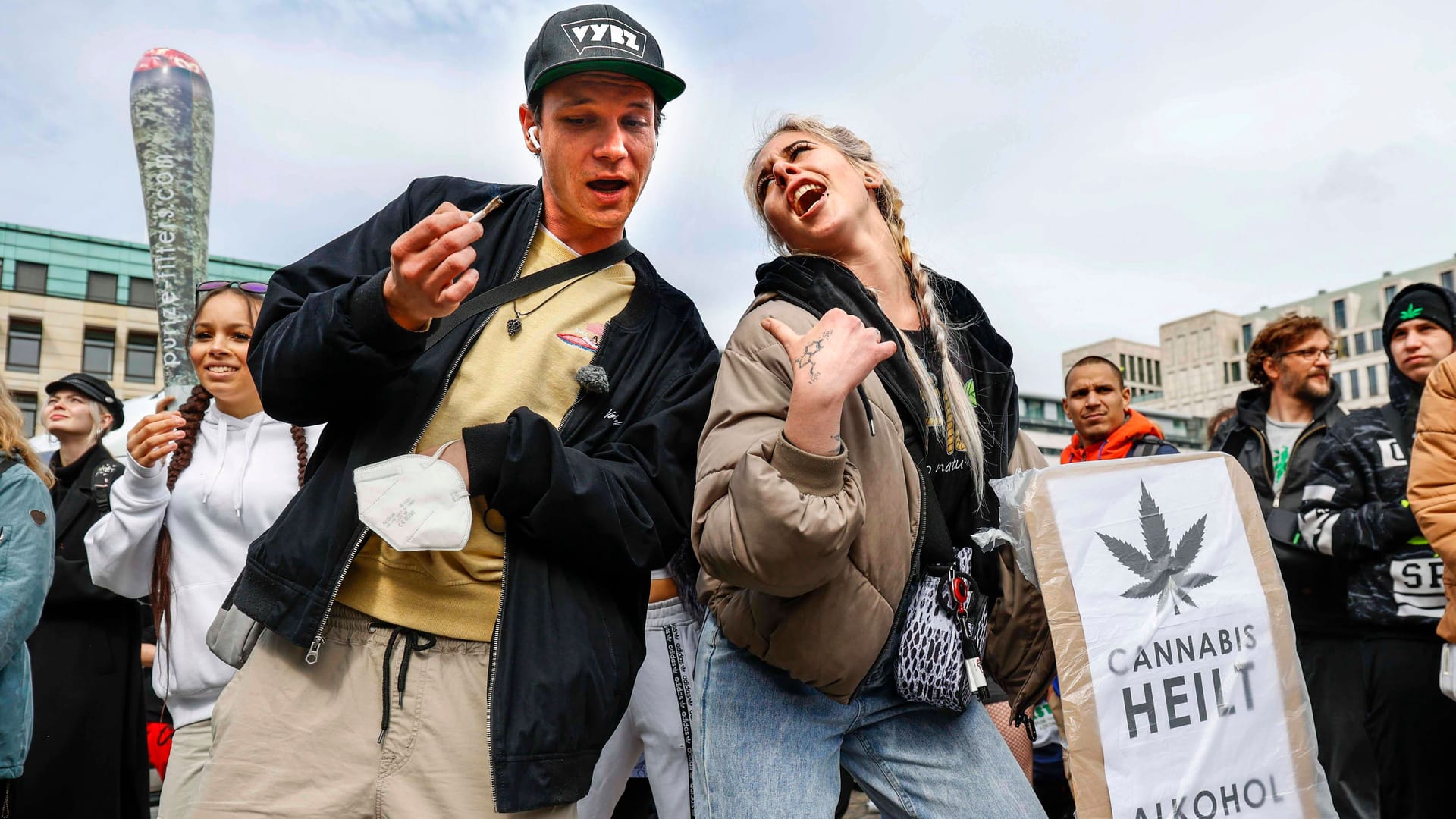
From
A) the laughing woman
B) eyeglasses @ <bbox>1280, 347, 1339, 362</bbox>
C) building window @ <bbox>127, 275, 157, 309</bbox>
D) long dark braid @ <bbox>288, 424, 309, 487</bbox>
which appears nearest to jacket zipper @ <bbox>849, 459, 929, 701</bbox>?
the laughing woman

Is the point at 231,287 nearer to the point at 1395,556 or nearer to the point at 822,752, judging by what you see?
the point at 822,752

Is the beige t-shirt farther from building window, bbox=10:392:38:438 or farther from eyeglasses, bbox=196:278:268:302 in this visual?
building window, bbox=10:392:38:438

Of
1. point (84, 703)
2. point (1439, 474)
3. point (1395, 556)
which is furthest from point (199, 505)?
point (1395, 556)

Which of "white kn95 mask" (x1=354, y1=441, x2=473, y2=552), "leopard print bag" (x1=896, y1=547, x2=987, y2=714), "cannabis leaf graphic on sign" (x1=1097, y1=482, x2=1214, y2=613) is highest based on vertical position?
"white kn95 mask" (x1=354, y1=441, x2=473, y2=552)

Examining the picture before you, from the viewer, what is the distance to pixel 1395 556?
420 centimetres

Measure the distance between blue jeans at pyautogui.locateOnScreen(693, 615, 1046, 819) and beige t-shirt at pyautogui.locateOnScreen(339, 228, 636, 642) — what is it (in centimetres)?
58

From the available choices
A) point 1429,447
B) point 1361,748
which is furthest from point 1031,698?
point 1361,748

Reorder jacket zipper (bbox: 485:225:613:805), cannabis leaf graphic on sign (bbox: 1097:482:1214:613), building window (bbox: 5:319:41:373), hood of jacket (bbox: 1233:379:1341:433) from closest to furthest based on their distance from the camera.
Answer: jacket zipper (bbox: 485:225:613:805) → cannabis leaf graphic on sign (bbox: 1097:482:1214:613) → hood of jacket (bbox: 1233:379:1341:433) → building window (bbox: 5:319:41:373)

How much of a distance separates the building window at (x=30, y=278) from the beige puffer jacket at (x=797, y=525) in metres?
58.8

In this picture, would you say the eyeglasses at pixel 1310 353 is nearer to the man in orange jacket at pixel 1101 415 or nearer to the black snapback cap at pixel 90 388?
the man in orange jacket at pixel 1101 415

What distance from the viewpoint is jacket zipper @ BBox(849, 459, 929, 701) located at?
7.36ft

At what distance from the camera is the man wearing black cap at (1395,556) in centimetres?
398

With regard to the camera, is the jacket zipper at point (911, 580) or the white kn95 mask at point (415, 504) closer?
the white kn95 mask at point (415, 504)

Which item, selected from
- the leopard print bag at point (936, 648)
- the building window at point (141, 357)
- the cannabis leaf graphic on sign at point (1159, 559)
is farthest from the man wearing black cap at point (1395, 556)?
the building window at point (141, 357)
